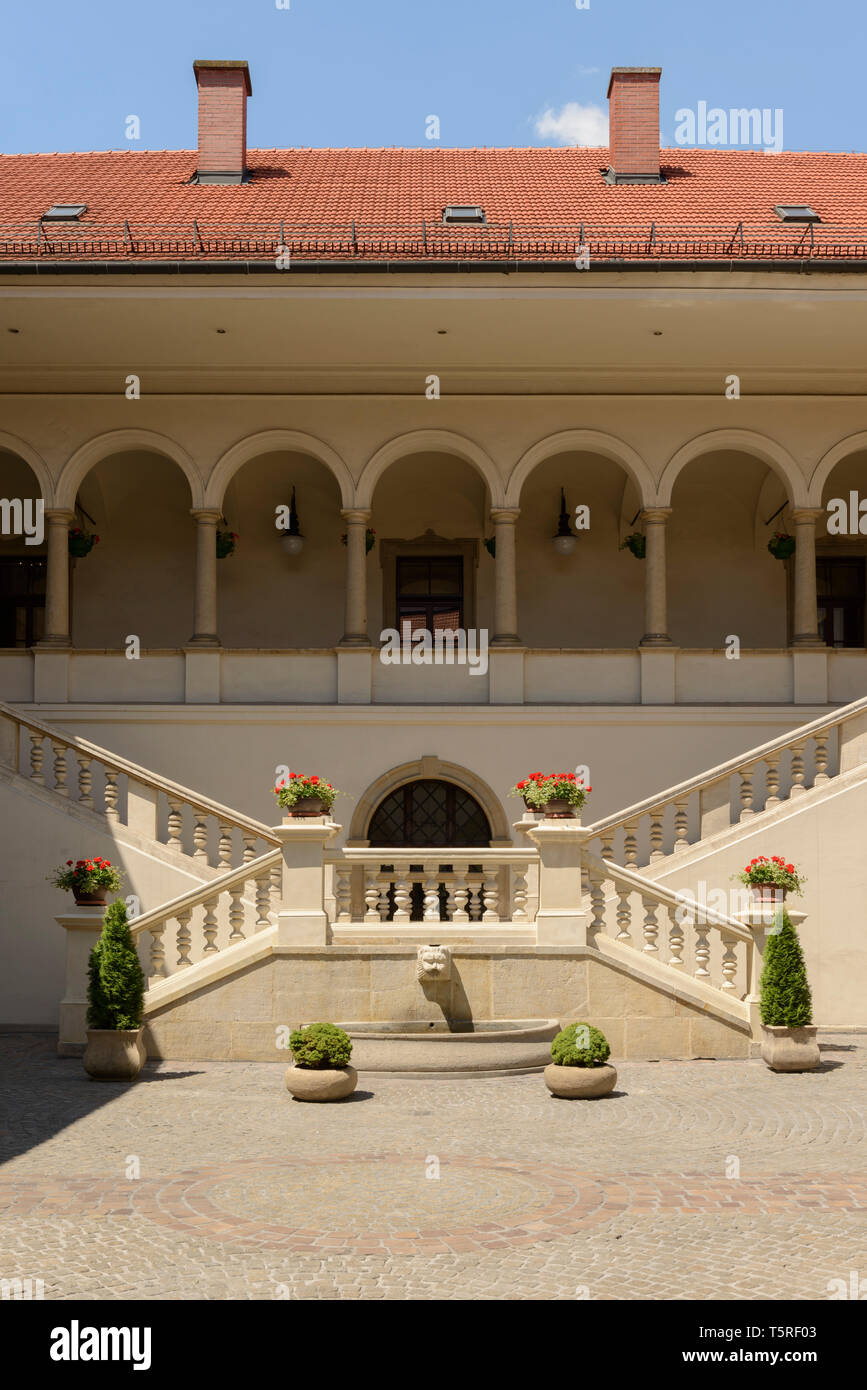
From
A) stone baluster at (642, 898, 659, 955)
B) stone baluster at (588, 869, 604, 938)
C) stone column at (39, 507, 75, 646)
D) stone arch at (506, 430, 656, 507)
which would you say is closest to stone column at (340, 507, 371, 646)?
stone arch at (506, 430, 656, 507)

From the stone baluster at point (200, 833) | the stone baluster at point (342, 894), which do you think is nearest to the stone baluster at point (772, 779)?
the stone baluster at point (342, 894)

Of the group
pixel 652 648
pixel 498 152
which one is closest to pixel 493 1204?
pixel 652 648

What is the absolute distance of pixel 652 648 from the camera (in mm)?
17750

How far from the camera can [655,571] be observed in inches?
725

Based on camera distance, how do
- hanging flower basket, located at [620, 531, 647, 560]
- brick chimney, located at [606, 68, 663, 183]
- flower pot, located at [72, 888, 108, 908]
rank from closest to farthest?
flower pot, located at [72, 888, 108, 908] < hanging flower basket, located at [620, 531, 647, 560] < brick chimney, located at [606, 68, 663, 183]

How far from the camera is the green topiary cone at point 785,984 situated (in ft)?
39.0

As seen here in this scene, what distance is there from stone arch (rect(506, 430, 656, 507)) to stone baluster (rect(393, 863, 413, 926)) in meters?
6.97

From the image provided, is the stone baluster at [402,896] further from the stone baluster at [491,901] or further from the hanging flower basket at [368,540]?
the hanging flower basket at [368,540]

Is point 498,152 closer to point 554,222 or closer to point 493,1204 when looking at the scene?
point 554,222

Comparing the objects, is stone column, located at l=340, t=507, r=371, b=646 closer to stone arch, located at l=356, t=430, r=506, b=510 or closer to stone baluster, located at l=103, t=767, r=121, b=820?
stone arch, located at l=356, t=430, r=506, b=510

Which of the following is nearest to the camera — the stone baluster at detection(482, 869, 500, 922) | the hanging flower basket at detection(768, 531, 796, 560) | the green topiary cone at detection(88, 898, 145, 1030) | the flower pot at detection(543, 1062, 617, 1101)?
the flower pot at detection(543, 1062, 617, 1101)

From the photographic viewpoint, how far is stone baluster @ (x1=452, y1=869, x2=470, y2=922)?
12.9 m

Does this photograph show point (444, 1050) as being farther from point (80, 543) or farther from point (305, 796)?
point (80, 543)

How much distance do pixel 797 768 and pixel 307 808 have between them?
5.65 meters
